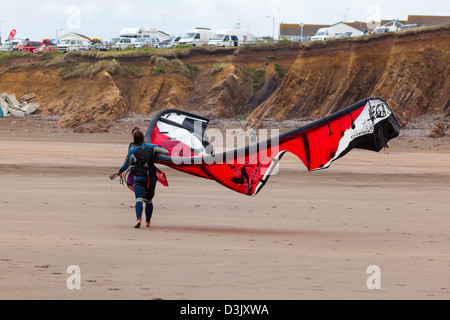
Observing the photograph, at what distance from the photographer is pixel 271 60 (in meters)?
45.8

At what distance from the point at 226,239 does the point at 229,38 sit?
45191 mm

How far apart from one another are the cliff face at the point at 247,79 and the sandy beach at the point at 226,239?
2035 centimetres

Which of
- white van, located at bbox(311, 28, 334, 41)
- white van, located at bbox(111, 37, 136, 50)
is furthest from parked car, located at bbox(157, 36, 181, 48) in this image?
white van, located at bbox(311, 28, 334, 41)

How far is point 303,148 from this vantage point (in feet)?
34.4

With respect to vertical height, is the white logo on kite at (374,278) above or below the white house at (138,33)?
below

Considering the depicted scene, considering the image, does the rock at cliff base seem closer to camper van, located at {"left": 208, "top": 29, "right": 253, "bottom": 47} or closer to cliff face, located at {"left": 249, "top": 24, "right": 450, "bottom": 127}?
cliff face, located at {"left": 249, "top": 24, "right": 450, "bottom": 127}

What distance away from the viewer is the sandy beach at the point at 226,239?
623 cm

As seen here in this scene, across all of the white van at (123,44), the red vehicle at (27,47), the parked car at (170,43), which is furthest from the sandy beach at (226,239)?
the red vehicle at (27,47)

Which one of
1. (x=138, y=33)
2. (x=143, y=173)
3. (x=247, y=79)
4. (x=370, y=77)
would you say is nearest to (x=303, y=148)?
(x=143, y=173)

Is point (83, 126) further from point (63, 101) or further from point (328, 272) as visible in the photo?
point (328, 272)

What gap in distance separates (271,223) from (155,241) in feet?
9.05

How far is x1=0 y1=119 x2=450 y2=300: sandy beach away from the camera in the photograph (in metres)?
6.23

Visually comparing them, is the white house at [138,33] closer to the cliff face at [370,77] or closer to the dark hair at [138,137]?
the cliff face at [370,77]

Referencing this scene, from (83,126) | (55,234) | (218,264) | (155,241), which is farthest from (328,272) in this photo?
(83,126)
